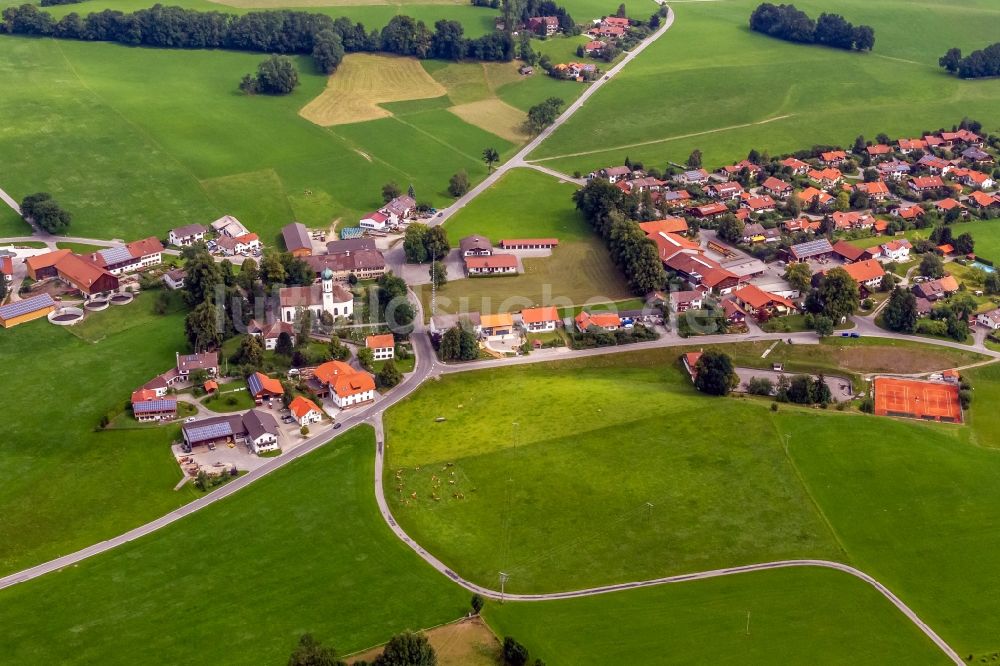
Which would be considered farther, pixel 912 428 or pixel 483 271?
pixel 483 271

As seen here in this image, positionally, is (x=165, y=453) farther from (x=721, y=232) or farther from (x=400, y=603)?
(x=721, y=232)

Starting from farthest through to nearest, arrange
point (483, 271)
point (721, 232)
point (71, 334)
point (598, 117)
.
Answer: point (598, 117) → point (721, 232) → point (483, 271) → point (71, 334)

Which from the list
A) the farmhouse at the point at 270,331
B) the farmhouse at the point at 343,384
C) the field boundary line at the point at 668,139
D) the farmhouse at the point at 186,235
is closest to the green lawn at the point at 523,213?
the field boundary line at the point at 668,139

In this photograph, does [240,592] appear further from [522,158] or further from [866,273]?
[522,158]

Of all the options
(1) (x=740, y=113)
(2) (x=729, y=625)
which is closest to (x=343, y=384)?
(2) (x=729, y=625)

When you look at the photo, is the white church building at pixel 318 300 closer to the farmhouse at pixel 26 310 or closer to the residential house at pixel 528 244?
the residential house at pixel 528 244

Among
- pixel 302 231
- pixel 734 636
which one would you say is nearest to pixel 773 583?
pixel 734 636

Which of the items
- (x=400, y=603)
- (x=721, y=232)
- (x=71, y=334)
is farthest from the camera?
(x=721, y=232)

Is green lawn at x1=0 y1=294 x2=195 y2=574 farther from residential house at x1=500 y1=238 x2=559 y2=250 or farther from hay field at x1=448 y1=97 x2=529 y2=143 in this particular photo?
hay field at x1=448 y1=97 x2=529 y2=143
